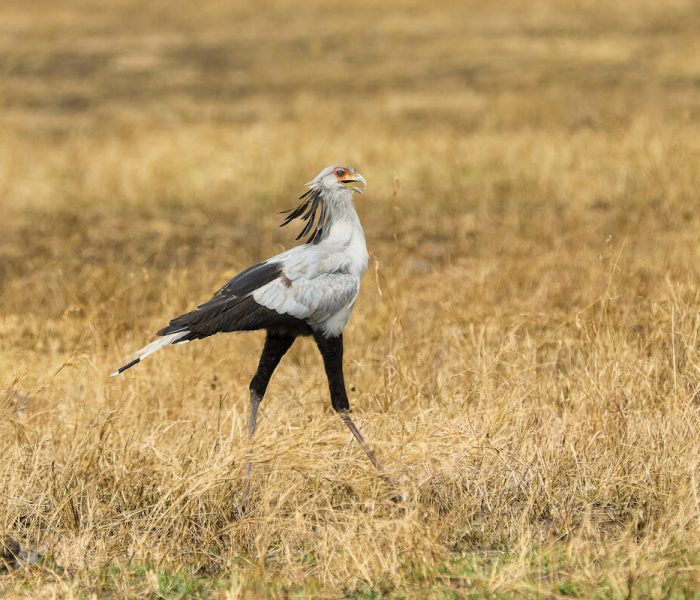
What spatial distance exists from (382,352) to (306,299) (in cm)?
206

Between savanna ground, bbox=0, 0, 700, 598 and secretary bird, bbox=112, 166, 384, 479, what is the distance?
343mm

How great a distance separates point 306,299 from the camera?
16.8 ft

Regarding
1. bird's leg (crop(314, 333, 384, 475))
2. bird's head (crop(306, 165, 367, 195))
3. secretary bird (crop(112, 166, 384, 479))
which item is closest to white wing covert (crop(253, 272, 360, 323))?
secretary bird (crop(112, 166, 384, 479))

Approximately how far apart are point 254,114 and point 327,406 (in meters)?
10.6

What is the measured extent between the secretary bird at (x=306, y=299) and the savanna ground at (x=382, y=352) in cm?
34

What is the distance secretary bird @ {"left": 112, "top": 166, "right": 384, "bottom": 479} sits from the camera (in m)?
5.13

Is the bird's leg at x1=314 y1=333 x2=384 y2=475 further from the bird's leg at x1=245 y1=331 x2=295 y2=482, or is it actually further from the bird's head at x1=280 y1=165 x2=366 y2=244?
the bird's head at x1=280 y1=165 x2=366 y2=244

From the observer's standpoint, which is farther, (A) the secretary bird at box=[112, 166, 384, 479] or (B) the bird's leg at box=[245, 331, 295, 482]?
(B) the bird's leg at box=[245, 331, 295, 482]

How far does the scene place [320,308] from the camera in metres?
5.16

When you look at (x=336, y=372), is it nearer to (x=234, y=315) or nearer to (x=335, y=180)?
(x=234, y=315)

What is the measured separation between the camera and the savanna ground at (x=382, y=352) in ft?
15.2

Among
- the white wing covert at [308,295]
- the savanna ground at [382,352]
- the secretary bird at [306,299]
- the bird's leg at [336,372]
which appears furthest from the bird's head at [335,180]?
the savanna ground at [382,352]

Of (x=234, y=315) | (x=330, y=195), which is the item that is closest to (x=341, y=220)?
(x=330, y=195)

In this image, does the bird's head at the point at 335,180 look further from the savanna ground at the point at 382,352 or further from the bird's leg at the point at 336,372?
the savanna ground at the point at 382,352
